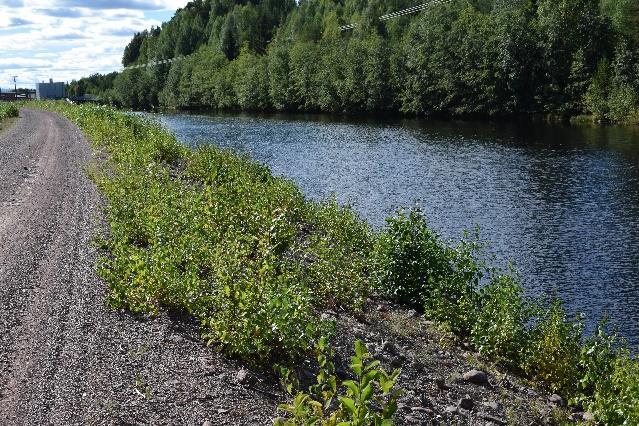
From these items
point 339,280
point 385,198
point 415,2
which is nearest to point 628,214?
point 385,198

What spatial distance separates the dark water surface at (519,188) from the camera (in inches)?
734

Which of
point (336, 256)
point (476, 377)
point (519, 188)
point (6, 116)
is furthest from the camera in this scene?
point (6, 116)

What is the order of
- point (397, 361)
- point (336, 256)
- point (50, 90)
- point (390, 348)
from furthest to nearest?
point (50, 90)
point (336, 256)
point (390, 348)
point (397, 361)

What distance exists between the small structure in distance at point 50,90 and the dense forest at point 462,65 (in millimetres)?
55669

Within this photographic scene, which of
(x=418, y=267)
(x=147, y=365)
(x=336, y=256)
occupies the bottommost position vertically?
(x=418, y=267)

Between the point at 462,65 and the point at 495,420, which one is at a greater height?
the point at 462,65

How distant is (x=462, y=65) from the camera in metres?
84.9

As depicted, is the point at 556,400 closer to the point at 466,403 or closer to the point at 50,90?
the point at 466,403

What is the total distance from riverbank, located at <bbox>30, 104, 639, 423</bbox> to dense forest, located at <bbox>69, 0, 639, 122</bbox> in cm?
5533

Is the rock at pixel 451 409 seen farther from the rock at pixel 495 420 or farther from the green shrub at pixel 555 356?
the green shrub at pixel 555 356

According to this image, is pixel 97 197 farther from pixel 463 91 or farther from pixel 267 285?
pixel 463 91

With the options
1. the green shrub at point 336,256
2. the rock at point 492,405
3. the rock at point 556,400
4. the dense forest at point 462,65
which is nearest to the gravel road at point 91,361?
the rock at point 492,405

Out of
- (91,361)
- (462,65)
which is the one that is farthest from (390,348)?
(462,65)

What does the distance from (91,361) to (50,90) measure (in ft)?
593
